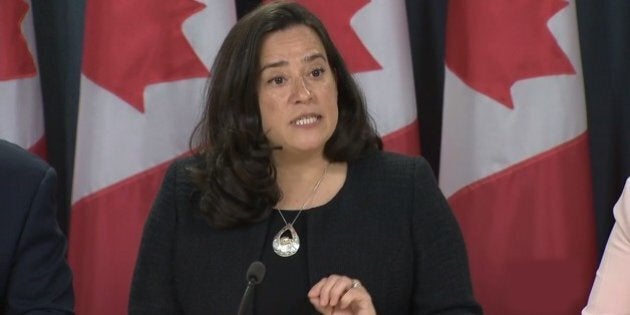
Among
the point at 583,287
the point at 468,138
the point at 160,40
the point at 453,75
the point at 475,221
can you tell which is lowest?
the point at 583,287

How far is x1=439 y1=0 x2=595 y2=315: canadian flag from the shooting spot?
2.63 meters

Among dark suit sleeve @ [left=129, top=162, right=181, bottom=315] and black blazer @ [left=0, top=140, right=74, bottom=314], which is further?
dark suit sleeve @ [left=129, top=162, right=181, bottom=315]

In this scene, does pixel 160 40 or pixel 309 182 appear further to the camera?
pixel 160 40

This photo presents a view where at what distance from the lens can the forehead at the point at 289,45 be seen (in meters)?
2.25

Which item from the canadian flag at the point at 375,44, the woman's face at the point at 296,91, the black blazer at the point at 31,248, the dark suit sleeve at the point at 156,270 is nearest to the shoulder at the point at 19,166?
the black blazer at the point at 31,248

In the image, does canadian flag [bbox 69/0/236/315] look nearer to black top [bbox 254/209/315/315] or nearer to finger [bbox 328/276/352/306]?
black top [bbox 254/209/315/315]

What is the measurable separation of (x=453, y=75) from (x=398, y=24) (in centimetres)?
20

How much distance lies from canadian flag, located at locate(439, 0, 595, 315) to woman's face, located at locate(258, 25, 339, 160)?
554 millimetres

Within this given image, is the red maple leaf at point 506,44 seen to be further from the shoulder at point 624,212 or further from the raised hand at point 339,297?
the raised hand at point 339,297

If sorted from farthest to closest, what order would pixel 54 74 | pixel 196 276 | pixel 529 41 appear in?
pixel 54 74, pixel 529 41, pixel 196 276

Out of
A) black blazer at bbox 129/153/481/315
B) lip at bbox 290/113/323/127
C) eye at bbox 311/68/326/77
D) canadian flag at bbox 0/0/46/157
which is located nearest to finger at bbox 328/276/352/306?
black blazer at bbox 129/153/481/315

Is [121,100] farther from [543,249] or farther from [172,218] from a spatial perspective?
[543,249]

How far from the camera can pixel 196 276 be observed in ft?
7.47

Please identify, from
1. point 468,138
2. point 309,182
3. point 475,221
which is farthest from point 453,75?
point 309,182
